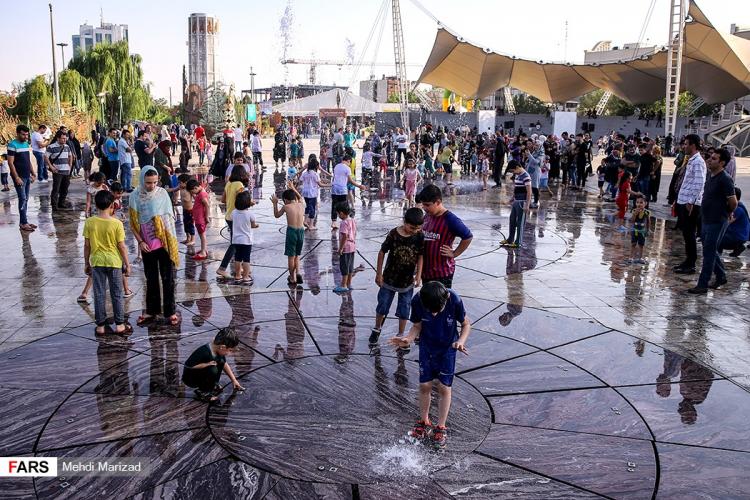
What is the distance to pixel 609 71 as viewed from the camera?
156 ft

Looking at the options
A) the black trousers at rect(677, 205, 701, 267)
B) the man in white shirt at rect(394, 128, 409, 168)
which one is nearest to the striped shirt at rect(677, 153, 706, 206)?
the black trousers at rect(677, 205, 701, 267)

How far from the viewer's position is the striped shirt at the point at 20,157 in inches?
468

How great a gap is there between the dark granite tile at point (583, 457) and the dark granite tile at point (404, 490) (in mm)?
605

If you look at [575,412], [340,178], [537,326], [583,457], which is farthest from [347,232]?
[340,178]

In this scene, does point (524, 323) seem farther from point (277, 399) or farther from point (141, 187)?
point (141, 187)

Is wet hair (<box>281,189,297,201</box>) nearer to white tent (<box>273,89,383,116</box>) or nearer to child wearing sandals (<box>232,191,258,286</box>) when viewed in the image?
child wearing sandals (<box>232,191,258,286</box>)

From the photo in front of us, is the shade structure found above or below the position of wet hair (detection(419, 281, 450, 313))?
above

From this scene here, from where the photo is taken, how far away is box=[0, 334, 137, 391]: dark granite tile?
5340 mm

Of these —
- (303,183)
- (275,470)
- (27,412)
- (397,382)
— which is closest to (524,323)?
(397,382)

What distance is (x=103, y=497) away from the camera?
3805 millimetres

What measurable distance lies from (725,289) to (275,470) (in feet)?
23.2

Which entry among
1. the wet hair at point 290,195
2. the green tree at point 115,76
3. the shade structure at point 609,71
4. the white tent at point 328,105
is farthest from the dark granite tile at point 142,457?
the white tent at point 328,105

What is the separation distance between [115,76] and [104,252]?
154 ft

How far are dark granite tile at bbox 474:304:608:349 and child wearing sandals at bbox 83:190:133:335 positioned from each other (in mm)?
3829
